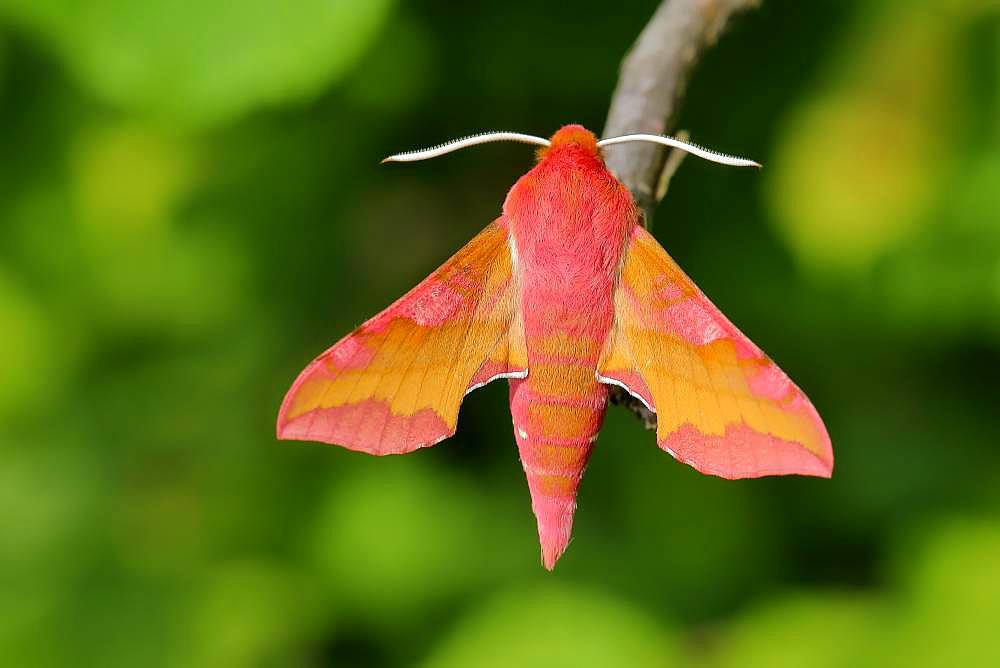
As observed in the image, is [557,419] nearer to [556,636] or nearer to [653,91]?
[653,91]

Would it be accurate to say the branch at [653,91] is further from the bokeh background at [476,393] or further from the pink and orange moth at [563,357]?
the bokeh background at [476,393]

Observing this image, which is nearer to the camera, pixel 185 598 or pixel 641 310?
pixel 641 310

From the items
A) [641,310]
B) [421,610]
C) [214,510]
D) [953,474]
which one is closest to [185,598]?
[214,510]

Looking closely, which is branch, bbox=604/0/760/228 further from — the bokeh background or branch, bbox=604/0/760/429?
the bokeh background

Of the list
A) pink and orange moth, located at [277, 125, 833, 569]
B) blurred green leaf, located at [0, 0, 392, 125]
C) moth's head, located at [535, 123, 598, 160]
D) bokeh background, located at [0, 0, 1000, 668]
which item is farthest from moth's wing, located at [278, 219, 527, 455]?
bokeh background, located at [0, 0, 1000, 668]

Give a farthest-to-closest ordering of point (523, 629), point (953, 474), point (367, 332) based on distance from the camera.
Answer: point (953, 474) → point (523, 629) → point (367, 332)

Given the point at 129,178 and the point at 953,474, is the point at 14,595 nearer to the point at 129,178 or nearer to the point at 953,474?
the point at 129,178
